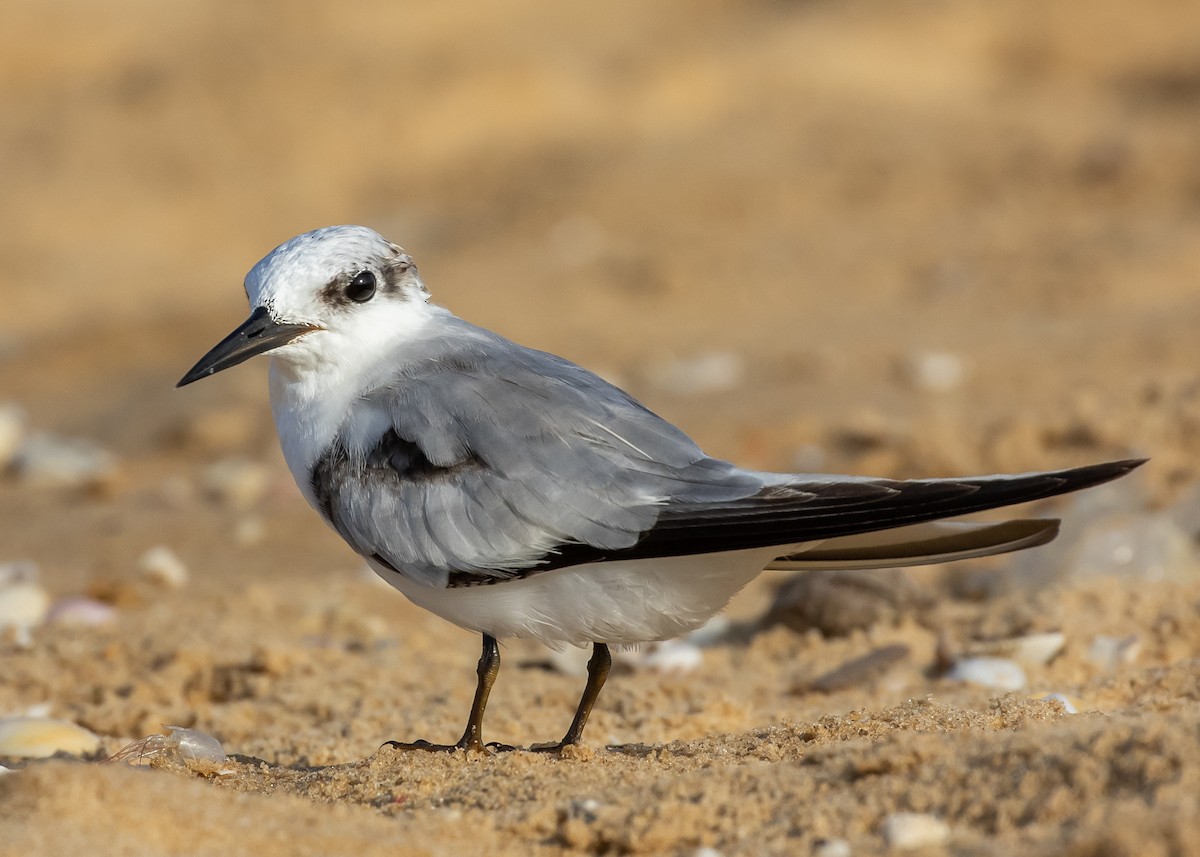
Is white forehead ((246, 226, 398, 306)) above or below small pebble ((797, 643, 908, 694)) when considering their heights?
above

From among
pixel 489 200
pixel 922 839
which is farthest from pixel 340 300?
pixel 489 200

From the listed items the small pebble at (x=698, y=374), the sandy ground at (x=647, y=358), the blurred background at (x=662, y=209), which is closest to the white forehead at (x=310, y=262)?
the sandy ground at (x=647, y=358)

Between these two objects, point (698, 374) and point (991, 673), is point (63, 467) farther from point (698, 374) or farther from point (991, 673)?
point (991, 673)

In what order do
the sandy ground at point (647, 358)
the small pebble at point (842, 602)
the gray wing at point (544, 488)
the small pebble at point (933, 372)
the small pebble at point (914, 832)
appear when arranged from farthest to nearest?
the small pebble at point (933, 372) < the small pebble at point (842, 602) < the gray wing at point (544, 488) < the sandy ground at point (647, 358) < the small pebble at point (914, 832)

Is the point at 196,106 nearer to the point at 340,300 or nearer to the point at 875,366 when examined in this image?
the point at 875,366

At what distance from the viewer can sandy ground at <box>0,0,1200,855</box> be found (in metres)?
2.68

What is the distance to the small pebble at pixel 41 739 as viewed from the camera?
361cm

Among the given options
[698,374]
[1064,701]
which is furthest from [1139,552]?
[698,374]

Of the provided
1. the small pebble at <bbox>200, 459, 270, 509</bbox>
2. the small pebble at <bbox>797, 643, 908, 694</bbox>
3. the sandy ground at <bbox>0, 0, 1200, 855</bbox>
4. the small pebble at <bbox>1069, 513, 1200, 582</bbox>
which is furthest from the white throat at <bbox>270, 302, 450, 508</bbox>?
the small pebble at <bbox>200, 459, 270, 509</bbox>

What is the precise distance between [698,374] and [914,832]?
214 inches

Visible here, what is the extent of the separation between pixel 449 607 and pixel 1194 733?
58.1 inches

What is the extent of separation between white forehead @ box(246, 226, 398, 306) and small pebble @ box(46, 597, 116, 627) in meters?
1.92

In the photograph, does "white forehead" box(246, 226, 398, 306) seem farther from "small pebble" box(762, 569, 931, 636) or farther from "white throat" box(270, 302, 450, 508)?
"small pebble" box(762, 569, 931, 636)

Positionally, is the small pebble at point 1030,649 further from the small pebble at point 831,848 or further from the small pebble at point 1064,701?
the small pebble at point 831,848
